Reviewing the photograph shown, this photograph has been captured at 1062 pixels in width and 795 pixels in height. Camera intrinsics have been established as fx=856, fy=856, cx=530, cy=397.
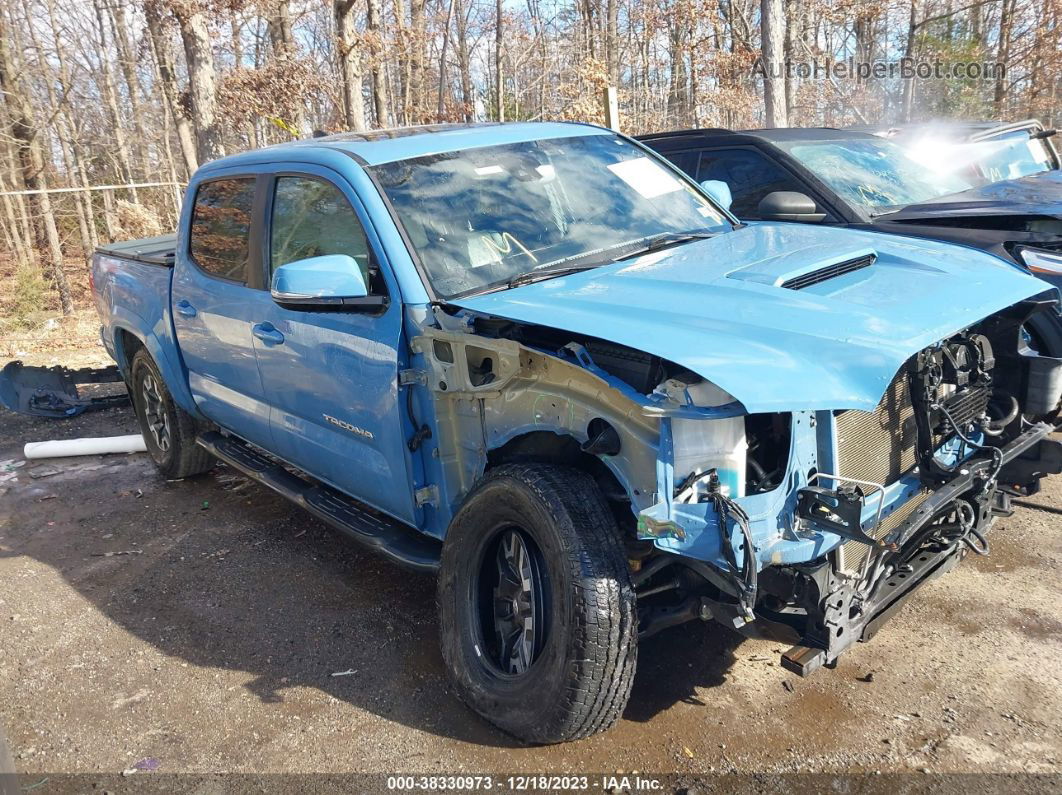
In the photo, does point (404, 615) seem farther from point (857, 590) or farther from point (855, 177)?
point (855, 177)

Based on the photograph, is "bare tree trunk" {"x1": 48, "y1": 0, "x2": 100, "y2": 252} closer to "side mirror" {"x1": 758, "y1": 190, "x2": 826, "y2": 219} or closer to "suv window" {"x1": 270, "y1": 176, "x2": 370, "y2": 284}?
"suv window" {"x1": 270, "y1": 176, "x2": 370, "y2": 284}

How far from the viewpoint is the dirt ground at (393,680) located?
2.82m

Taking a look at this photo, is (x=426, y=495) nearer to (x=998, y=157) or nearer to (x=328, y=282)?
(x=328, y=282)

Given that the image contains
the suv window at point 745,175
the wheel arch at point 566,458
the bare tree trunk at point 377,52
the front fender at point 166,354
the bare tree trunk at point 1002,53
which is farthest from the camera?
the bare tree trunk at point 1002,53

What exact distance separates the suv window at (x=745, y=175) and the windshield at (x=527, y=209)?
2053mm

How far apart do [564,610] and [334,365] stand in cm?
151

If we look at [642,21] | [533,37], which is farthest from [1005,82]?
[533,37]

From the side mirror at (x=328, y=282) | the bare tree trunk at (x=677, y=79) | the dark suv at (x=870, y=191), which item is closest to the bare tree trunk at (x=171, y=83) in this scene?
the dark suv at (x=870, y=191)

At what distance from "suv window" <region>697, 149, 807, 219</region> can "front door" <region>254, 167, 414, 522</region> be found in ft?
10.7

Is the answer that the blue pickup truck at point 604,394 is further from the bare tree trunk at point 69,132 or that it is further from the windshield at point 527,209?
the bare tree trunk at point 69,132

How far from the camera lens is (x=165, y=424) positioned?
5.78 metres

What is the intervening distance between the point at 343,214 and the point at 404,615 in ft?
5.85

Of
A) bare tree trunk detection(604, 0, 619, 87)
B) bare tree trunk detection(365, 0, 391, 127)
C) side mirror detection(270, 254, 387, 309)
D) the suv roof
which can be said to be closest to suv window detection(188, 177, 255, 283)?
side mirror detection(270, 254, 387, 309)

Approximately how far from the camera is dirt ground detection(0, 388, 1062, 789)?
2816 mm
